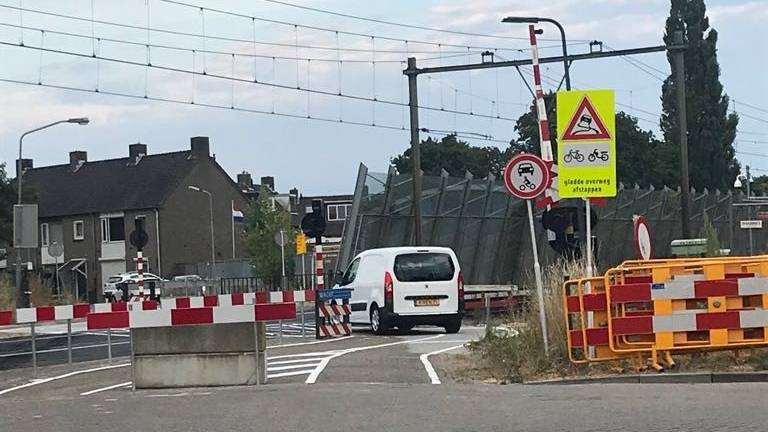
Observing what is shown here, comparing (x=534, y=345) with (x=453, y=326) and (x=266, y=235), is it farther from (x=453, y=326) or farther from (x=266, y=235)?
(x=266, y=235)

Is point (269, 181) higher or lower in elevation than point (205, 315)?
higher

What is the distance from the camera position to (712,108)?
76562 millimetres

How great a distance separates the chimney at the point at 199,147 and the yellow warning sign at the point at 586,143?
71.7m

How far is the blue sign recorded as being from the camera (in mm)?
23312

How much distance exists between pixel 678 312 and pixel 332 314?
1061 centimetres

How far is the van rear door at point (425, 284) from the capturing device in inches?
943

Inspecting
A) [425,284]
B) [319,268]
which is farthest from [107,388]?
[425,284]

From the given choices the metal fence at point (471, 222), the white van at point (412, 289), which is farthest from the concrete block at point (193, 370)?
the metal fence at point (471, 222)

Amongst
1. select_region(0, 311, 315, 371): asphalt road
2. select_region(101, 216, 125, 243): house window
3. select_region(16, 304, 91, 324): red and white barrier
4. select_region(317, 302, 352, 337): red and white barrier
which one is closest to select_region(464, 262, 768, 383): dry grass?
select_region(16, 304, 91, 324): red and white barrier

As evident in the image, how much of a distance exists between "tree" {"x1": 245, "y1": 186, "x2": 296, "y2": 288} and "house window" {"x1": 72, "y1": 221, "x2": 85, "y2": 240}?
38.9ft

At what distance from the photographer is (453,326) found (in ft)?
81.0

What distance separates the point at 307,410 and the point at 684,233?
31963 mm

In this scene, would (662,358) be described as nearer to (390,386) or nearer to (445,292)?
(390,386)

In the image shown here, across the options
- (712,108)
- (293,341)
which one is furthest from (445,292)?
(712,108)
